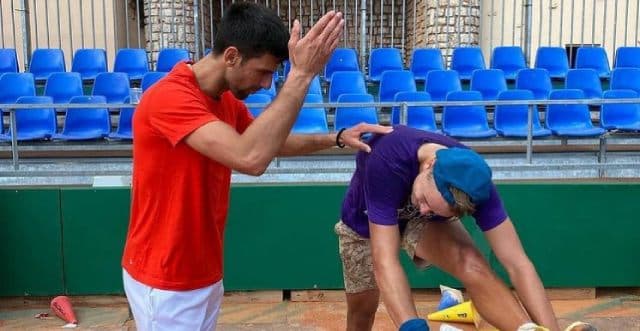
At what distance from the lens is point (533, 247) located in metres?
5.52

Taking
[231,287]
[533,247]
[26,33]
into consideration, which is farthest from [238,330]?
[26,33]

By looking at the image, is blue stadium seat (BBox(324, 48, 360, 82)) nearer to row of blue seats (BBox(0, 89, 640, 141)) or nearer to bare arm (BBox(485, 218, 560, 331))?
row of blue seats (BBox(0, 89, 640, 141))

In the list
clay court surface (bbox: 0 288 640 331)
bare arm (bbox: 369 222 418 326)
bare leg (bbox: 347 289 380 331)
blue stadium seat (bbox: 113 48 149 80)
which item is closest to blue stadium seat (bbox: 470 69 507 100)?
clay court surface (bbox: 0 288 640 331)

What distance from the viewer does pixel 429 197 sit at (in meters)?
2.21

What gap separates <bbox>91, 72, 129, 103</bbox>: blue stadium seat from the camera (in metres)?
7.79

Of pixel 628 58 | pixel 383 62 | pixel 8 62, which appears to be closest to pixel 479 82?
pixel 383 62

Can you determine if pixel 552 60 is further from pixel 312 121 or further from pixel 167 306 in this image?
pixel 167 306

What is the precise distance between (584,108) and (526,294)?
5205 mm

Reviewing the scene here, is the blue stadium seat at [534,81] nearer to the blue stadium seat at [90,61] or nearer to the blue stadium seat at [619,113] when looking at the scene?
the blue stadium seat at [619,113]

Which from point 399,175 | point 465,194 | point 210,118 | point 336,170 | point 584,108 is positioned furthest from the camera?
point 584,108

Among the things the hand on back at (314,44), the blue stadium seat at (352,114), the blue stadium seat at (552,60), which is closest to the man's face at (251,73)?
the hand on back at (314,44)

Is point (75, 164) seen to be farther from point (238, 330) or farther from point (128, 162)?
point (238, 330)

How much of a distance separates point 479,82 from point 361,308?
17.6 ft

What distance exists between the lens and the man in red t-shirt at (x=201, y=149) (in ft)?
6.29
